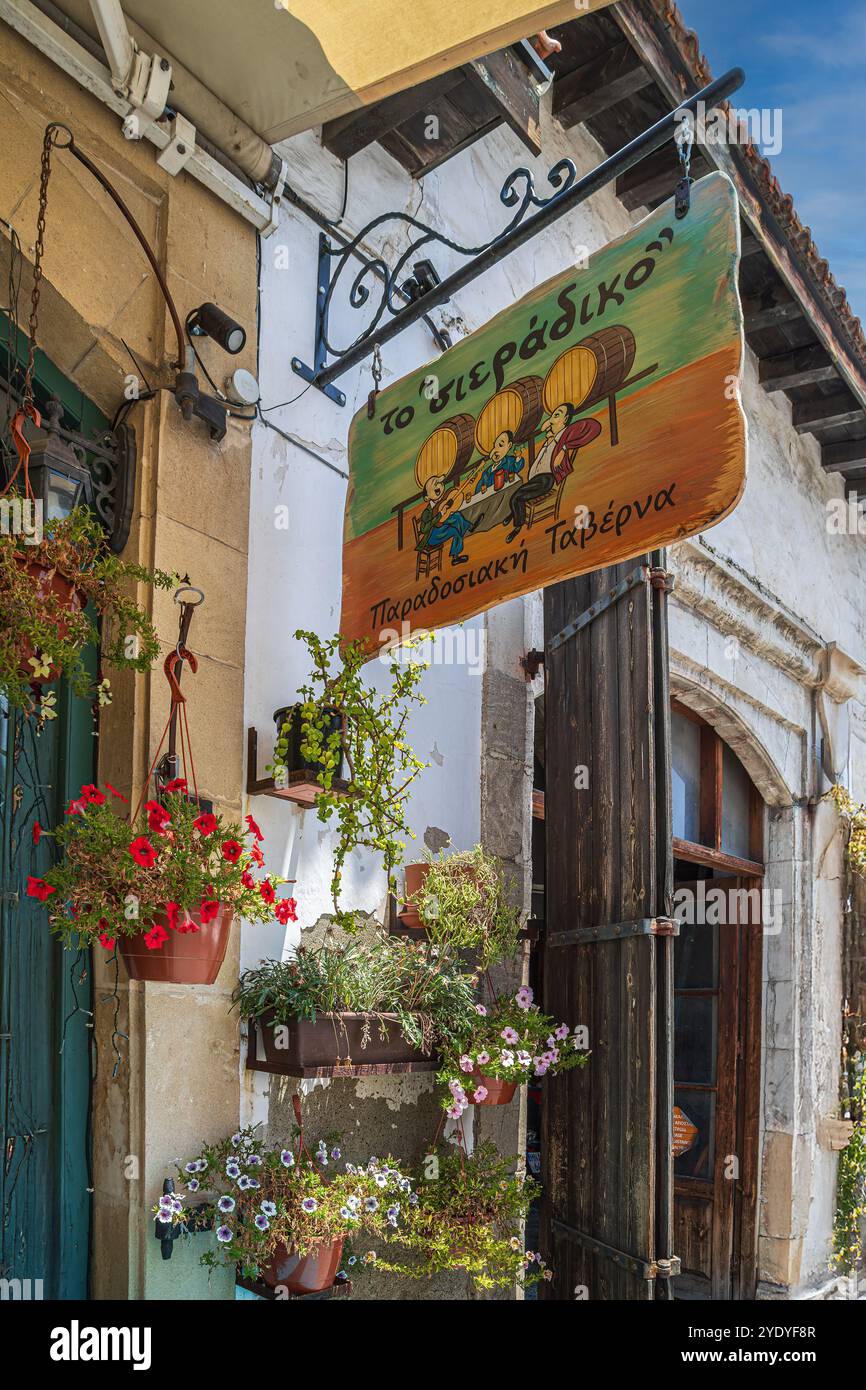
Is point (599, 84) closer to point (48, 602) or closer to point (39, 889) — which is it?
point (48, 602)

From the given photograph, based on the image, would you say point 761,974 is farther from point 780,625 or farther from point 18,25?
point 18,25

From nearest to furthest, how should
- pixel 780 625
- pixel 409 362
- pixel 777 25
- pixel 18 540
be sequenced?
pixel 18 540 → pixel 409 362 → pixel 777 25 → pixel 780 625

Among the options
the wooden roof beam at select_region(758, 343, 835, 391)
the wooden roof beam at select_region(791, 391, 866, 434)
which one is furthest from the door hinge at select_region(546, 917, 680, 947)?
the wooden roof beam at select_region(791, 391, 866, 434)

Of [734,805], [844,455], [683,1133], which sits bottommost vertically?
[683,1133]

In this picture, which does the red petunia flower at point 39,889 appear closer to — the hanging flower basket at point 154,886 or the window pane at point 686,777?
the hanging flower basket at point 154,886

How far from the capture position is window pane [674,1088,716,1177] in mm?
6184

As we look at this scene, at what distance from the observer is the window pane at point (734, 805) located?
642cm

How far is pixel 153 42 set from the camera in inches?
129

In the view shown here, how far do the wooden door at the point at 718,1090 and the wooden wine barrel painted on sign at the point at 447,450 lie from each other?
4.08 metres

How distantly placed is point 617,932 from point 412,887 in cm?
67

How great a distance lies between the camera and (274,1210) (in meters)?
2.85

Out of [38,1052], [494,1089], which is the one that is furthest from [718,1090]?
[38,1052]

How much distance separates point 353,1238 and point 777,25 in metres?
4.54
